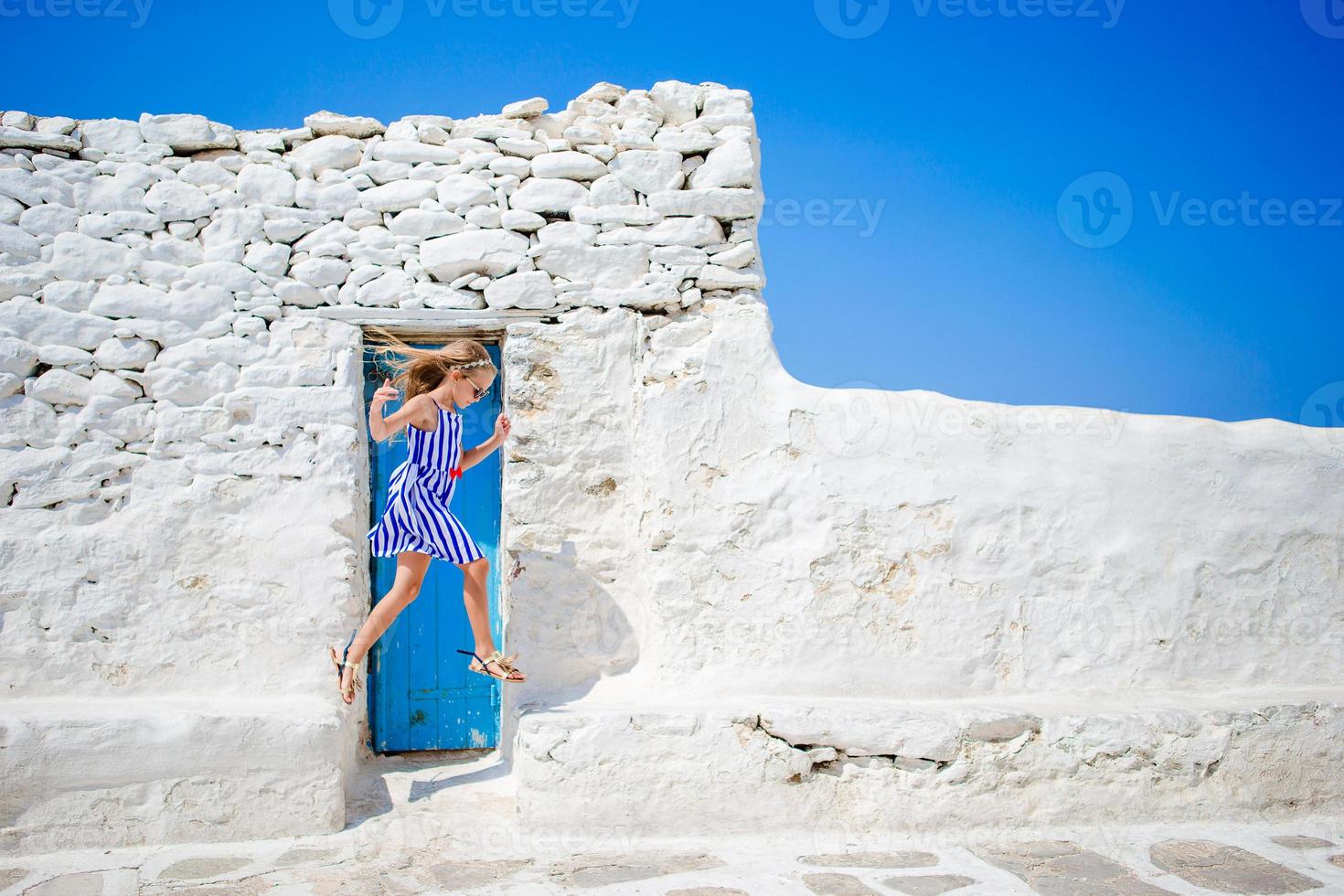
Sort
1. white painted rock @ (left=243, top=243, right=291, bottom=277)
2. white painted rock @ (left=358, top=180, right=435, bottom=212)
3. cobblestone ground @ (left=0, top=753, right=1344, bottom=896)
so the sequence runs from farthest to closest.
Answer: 1. white painted rock @ (left=358, top=180, right=435, bottom=212)
2. white painted rock @ (left=243, top=243, right=291, bottom=277)
3. cobblestone ground @ (left=0, top=753, right=1344, bottom=896)

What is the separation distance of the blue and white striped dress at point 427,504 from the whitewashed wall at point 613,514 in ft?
1.18

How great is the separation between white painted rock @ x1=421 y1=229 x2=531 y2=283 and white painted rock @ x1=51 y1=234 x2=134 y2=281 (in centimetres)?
119

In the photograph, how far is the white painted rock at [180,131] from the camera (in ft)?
13.3

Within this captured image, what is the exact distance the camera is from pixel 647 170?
422cm

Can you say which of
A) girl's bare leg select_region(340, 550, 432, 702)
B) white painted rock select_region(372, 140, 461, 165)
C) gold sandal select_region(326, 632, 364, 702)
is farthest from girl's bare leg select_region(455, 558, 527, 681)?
white painted rock select_region(372, 140, 461, 165)

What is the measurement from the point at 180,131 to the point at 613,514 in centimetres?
240

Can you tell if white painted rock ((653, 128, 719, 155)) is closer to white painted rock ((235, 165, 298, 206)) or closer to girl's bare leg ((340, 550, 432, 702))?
white painted rock ((235, 165, 298, 206))

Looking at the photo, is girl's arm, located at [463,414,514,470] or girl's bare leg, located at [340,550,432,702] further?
girl's arm, located at [463,414,514,470]

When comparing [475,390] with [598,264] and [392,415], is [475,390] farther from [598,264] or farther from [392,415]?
[598,264]

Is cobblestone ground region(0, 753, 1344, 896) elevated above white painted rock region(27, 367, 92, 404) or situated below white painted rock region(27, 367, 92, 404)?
below

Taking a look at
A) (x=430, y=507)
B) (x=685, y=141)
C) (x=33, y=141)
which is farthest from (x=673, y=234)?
(x=33, y=141)

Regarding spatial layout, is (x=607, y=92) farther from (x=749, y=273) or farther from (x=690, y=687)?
(x=690, y=687)

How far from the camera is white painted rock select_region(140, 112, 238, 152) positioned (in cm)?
407

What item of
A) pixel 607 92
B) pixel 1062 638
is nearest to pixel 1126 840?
pixel 1062 638
